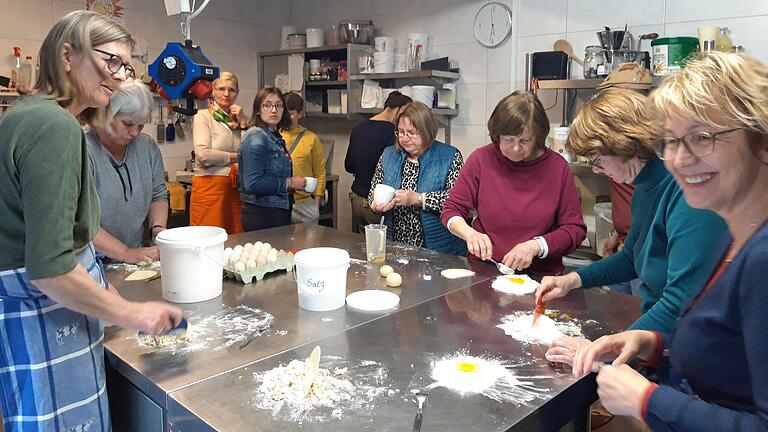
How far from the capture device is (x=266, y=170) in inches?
147

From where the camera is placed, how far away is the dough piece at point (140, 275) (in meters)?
2.11

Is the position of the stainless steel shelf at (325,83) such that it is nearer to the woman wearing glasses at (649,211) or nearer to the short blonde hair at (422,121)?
the short blonde hair at (422,121)

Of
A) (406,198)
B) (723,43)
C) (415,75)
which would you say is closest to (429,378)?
(406,198)

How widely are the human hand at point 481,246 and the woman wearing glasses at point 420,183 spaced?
62 centimetres

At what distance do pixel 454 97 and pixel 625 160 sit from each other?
2.99 meters

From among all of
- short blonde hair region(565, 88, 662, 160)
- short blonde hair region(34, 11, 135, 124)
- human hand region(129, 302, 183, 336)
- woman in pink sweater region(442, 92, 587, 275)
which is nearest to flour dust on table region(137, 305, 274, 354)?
human hand region(129, 302, 183, 336)

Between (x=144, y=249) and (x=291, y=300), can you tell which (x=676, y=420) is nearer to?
(x=291, y=300)

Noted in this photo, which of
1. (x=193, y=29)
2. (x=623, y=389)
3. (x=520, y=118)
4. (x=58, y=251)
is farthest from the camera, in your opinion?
(x=193, y=29)

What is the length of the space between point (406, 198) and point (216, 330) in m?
1.38

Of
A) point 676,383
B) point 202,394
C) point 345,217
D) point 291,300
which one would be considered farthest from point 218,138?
point 676,383

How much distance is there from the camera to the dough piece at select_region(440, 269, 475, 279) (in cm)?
217

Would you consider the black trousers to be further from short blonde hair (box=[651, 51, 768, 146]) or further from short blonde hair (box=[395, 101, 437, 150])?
short blonde hair (box=[651, 51, 768, 146])

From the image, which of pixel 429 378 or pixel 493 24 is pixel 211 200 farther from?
pixel 429 378

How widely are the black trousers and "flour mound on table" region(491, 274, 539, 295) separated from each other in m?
2.09
